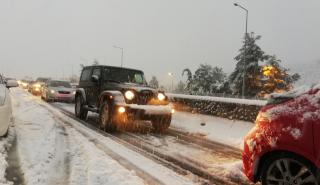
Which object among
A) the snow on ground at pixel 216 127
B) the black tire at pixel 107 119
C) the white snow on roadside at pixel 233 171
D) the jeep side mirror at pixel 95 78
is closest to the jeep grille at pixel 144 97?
the black tire at pixel 107 119

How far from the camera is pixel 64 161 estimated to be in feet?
24.6

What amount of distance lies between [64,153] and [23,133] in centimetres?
253

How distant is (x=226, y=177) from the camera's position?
6902mm

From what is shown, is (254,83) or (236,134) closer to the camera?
(236,134)

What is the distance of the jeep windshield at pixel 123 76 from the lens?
14094mm

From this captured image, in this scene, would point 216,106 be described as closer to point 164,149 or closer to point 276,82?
point 164,149

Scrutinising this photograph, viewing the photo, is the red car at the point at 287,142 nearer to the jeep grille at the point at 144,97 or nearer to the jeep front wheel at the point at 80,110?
the jeep grille at the point at 144,97

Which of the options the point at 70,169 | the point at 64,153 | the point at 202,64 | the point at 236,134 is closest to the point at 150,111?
the point at 236,134

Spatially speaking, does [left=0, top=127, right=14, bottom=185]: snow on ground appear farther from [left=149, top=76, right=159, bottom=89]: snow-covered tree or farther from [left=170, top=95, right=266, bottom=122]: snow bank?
[left=170, top=95, right=266, bottom=122]: snow bank

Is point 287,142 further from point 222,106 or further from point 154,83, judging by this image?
point 154,83

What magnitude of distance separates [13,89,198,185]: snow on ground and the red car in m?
1.31

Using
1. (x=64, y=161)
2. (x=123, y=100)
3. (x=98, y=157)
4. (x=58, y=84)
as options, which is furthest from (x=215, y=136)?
(x=58, y=84)

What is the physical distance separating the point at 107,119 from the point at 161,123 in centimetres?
165

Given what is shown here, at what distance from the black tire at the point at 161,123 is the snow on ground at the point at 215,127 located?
0.87 meters
